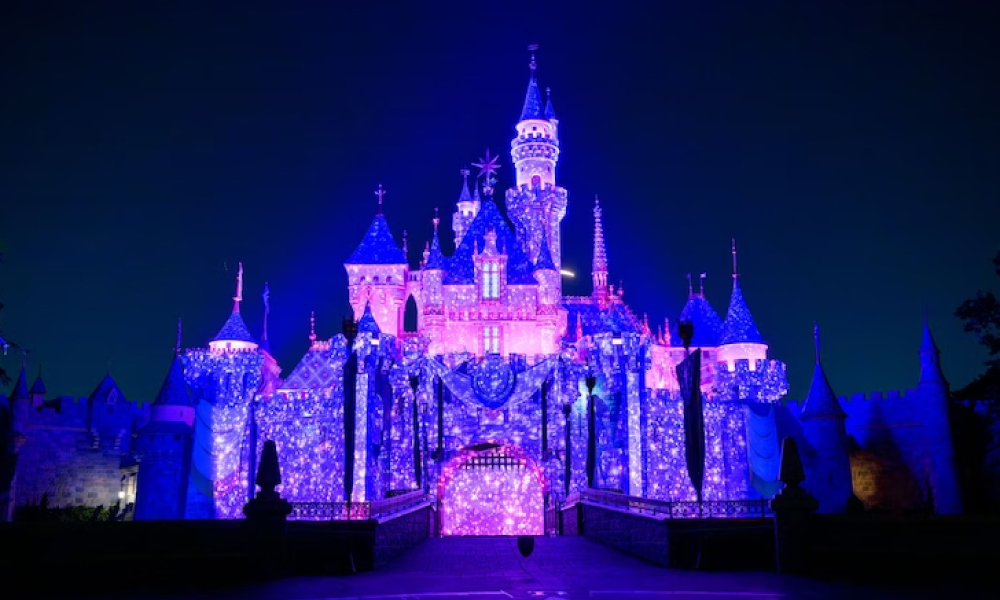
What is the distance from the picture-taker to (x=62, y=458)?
1335 inches

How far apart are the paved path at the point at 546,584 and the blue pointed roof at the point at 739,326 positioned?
2391 centimetres

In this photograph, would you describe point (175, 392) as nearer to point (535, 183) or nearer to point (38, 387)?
point (38, 387)

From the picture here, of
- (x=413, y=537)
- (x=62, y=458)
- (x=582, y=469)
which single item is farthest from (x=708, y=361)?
(x=62, y=458)

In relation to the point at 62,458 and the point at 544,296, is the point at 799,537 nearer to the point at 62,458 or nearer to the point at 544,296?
the point at 544,296

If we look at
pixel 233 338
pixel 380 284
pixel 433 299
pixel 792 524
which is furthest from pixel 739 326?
pixel 792 524

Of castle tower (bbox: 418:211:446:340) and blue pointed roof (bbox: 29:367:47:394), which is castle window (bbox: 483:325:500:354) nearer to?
castle tower (bbox: 418:211:446:340)

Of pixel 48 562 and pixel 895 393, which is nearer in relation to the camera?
pixel 48 562

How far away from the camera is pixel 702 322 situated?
145 ft

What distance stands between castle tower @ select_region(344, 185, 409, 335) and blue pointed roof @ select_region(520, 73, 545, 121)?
42.2ft

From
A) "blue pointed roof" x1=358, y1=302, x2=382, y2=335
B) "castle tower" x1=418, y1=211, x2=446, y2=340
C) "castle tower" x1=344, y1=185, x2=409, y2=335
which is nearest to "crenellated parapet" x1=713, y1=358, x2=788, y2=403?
"castle tower" x1=418, y1=211, x2=446, y2=340

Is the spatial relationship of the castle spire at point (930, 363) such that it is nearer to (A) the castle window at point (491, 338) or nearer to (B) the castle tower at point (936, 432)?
(B) the castle tower at point (936, 432)

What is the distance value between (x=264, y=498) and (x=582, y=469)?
1976 cm

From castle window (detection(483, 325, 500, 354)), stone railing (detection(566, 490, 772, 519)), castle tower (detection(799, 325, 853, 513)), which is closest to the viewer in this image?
stone railing (detection(566, 490, 772, 519))

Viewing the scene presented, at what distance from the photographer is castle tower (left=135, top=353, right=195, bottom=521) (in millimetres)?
32094
